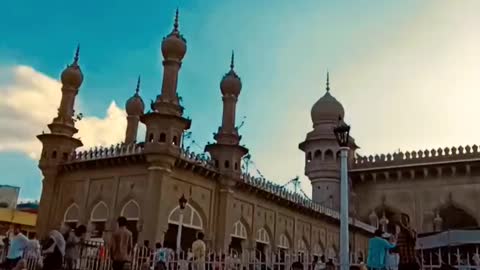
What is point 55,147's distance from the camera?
20453mm

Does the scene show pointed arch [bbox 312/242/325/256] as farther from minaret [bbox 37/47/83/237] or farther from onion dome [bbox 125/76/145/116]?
minaret [bbox 37/47/83/237]

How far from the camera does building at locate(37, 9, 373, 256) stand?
57.8ft

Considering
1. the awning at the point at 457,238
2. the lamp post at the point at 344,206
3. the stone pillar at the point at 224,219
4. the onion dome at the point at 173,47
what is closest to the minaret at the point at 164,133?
the onion dome at the point at 173,47

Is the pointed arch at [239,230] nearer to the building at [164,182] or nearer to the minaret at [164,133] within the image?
the building at [164,182]

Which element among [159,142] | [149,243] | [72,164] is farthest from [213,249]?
[72,164]

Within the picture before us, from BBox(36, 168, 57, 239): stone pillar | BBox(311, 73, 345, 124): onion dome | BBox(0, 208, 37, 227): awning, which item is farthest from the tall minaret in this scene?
BBox(0, 208, 37, 227): awning

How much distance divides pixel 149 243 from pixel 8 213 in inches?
741

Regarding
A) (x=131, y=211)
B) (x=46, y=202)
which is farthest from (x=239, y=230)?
(x=46, y=202)

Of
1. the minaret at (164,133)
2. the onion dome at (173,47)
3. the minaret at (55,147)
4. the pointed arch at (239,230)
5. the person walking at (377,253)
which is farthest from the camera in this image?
the pointed arch at (239,230)

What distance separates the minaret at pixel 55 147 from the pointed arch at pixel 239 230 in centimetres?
704

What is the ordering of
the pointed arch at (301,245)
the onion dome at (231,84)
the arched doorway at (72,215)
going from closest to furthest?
the arched doorway at (72,215) → the onion dome at (231,84) → the pointed arch at (301,245)

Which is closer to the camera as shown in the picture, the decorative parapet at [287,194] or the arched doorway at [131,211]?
the arched doorway at [131,211]

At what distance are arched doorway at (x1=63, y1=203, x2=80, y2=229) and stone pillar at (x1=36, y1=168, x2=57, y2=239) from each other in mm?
618

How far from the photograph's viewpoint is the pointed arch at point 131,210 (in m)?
17.9
